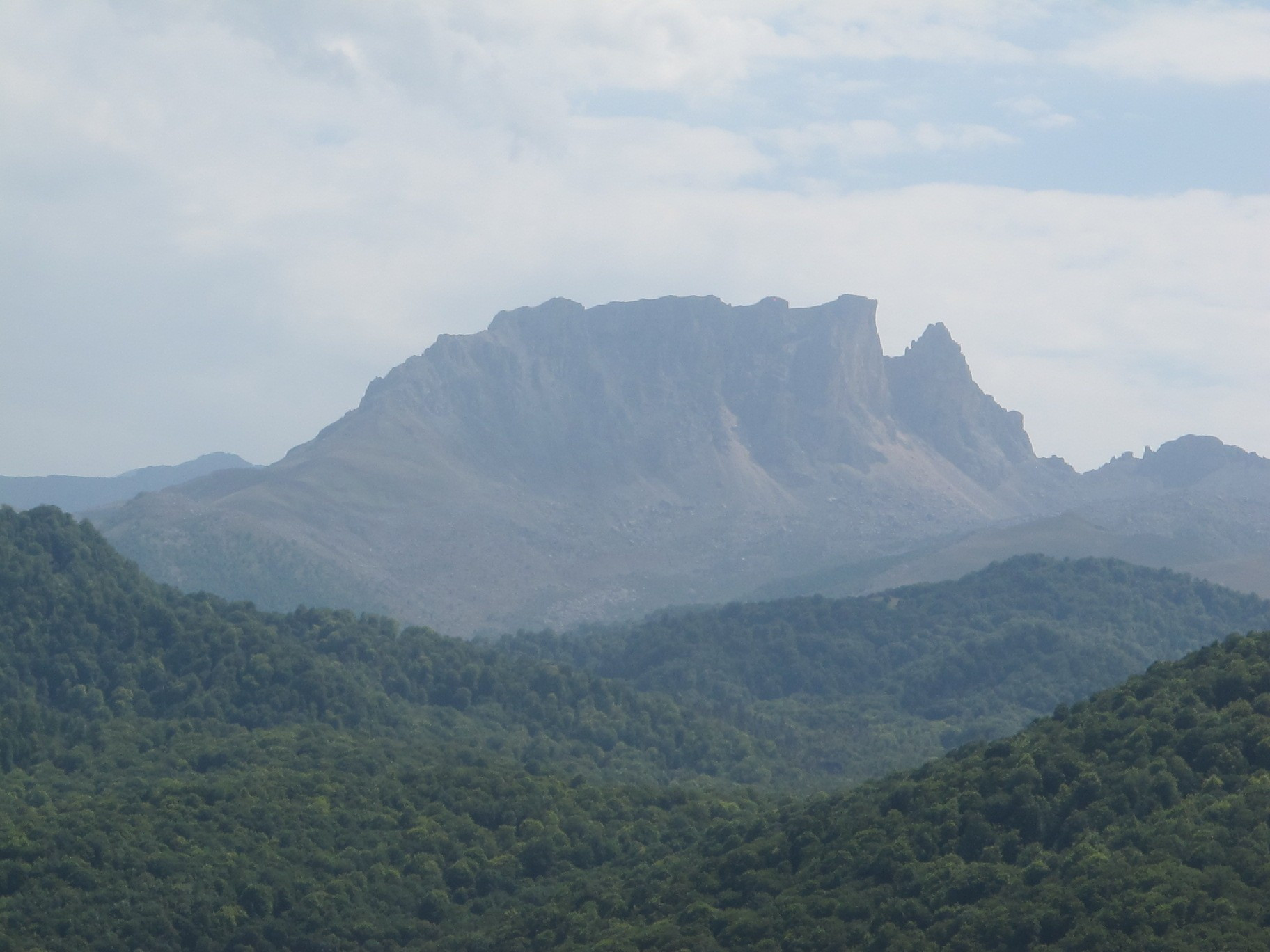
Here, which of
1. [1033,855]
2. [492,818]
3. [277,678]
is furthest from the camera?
[277,678]

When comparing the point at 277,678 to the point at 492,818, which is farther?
the point at 277,678

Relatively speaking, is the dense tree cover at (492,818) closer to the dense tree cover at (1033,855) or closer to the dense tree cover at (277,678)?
the dense tree cover at (1033,855)

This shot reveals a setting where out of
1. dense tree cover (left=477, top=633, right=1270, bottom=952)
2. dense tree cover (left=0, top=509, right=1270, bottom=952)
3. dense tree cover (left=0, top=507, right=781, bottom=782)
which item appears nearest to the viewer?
dense tree cover (left=477, top=633, right=1270, bottom=952)

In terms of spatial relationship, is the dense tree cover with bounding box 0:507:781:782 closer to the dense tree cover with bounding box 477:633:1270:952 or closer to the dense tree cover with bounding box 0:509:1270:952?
the dense tree cover with bounding box 0:509:1270:952

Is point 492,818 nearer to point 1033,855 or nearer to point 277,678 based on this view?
point 277,678

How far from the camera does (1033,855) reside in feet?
239

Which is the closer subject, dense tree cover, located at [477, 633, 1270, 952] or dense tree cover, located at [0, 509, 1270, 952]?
dense tree cover, located at [477, 633, 1270, 952]

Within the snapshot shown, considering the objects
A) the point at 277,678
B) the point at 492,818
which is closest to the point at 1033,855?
the point at 492,818

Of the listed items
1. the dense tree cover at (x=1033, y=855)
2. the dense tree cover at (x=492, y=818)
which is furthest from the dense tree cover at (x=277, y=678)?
the dense tree cover at (x=1033, y=855)

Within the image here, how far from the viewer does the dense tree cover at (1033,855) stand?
63500 mm

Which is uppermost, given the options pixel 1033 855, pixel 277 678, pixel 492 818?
pixel 277 678

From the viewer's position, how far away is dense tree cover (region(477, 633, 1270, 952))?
63500mm

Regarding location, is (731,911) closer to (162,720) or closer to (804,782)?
(162,720)

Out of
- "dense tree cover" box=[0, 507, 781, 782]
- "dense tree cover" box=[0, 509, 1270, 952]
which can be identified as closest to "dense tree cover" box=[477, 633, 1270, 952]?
"dense tree cover" box=[0, 509, 1270, 952]
